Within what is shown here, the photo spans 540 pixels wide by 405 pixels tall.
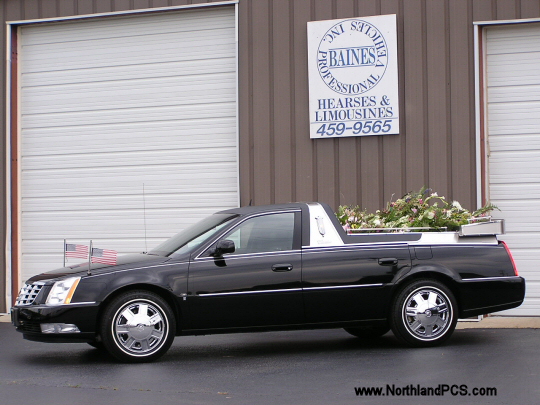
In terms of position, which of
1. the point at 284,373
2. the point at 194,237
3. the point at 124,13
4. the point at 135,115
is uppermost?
the point at 124,13

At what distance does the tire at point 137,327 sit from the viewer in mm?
8352

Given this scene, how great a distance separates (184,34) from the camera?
13633 millimetres

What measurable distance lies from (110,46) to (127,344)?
691 cm

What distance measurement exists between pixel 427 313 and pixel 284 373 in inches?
79.3

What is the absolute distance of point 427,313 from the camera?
29.4 feet

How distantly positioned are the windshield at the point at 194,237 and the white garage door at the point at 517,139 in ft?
16.0

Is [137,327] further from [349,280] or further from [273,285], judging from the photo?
[349,280]

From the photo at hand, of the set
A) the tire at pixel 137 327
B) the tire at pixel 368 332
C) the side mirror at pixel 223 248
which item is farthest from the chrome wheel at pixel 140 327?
the tire at pixel 368 332

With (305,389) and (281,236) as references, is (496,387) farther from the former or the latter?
(281,236)

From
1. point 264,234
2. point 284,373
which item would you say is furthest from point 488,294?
point 284,373

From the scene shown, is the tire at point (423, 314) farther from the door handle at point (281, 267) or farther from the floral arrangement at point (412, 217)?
the door handle at point (281, 267)

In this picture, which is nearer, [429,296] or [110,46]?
[429,296]

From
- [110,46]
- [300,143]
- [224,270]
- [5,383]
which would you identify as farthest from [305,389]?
[110,46]

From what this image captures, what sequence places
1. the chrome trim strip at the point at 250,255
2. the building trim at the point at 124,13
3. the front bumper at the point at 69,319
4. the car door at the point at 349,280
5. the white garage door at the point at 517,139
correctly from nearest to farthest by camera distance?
the front bumper at the point at 69,319 < the chrome trim strip at the point at 250,255 < the car door at the point at 349,280 < the white garage door at the point at 517,139 < the building trim at the point at 124,13
